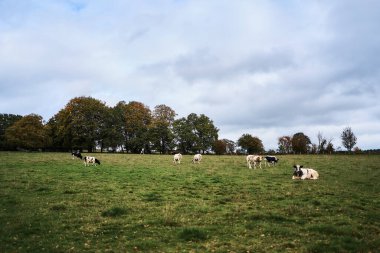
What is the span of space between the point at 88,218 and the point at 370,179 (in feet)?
79.8

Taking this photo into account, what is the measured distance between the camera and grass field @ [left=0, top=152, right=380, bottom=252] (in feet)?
38.9

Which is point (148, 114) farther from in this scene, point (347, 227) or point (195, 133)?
point (347, 227)

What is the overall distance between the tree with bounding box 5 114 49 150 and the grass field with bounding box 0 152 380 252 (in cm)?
7496

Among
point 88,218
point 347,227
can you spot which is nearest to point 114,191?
point 88,218

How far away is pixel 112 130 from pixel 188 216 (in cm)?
8218

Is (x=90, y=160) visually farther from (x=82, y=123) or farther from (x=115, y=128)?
(x=115, y=128)

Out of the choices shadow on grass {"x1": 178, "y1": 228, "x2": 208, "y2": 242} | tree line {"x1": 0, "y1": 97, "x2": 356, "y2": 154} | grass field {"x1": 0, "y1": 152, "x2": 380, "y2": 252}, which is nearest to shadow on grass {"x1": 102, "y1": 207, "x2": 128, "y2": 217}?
grass field {"x1": 0, "y1": 152, "x2": 380, "y2": 252}

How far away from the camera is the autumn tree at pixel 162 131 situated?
332ft

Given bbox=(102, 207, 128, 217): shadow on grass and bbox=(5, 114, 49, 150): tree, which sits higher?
bbox=(5, 114, 49, 150): tree

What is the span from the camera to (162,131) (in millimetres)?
101750

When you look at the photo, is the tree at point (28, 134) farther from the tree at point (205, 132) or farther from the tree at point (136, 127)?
the tree at point (205, 132)

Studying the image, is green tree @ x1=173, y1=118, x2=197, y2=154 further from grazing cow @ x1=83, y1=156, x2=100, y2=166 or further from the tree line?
grazing cow @ x1=83, y1=156, x2=100, y2=166

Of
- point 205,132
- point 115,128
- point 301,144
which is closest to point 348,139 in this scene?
point 301,144

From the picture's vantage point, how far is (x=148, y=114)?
109 m
